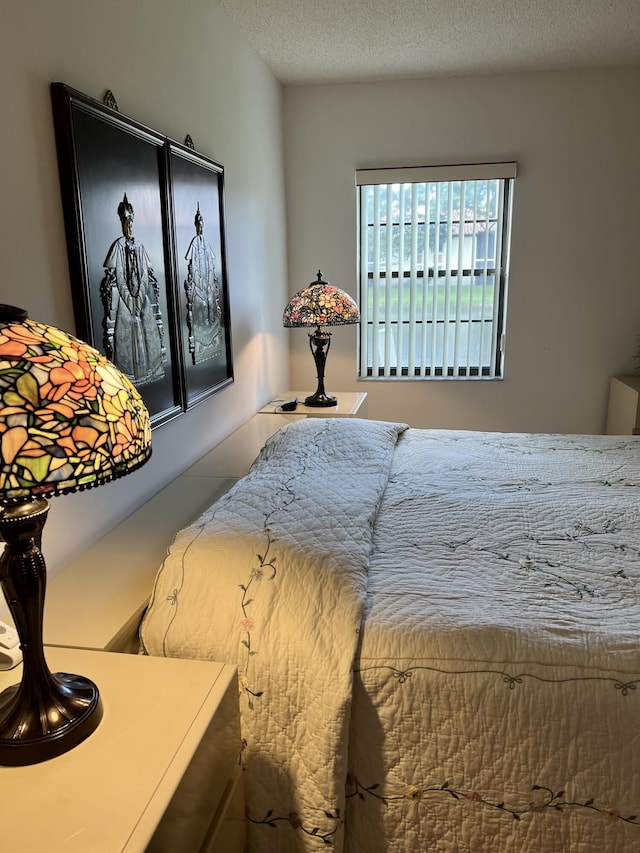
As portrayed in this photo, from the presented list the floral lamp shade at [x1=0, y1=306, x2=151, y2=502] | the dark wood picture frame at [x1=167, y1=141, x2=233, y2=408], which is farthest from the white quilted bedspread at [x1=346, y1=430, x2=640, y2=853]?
the dark wood picture frame at [x1=167, y1=141, x2=233, y2=408]

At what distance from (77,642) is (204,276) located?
1476 millimetres

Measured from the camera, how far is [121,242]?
1.65 metres

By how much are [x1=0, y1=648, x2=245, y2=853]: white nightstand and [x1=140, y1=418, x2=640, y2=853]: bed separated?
0.46ft

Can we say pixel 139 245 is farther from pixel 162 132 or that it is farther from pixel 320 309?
pixel 320 309

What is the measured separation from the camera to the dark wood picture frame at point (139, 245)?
146 cm

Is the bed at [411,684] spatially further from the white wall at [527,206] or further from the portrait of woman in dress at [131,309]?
the white wall at [527,206]

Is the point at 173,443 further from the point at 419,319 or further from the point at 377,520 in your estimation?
the point at 419,319

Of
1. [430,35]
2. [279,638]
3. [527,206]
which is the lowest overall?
[279,638]

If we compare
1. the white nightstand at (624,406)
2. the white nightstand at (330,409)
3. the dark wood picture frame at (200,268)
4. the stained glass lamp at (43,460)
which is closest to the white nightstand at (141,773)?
the stained glass lamp at (43,460)

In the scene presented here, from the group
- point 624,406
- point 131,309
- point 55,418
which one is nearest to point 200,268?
point 131,309

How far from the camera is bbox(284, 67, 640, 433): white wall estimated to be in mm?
3342

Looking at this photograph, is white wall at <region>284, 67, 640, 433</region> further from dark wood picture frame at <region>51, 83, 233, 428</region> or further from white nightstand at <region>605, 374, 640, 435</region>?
dark wood picture frame at <region>51, 83, 233, 428</region>

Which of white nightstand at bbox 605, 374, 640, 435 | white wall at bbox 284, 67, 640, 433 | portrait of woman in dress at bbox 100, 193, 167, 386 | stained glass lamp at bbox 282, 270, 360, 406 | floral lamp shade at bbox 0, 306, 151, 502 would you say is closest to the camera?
floral lamp shade at bbox 0, 306, 151, 502

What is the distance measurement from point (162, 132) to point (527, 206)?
229 cm
